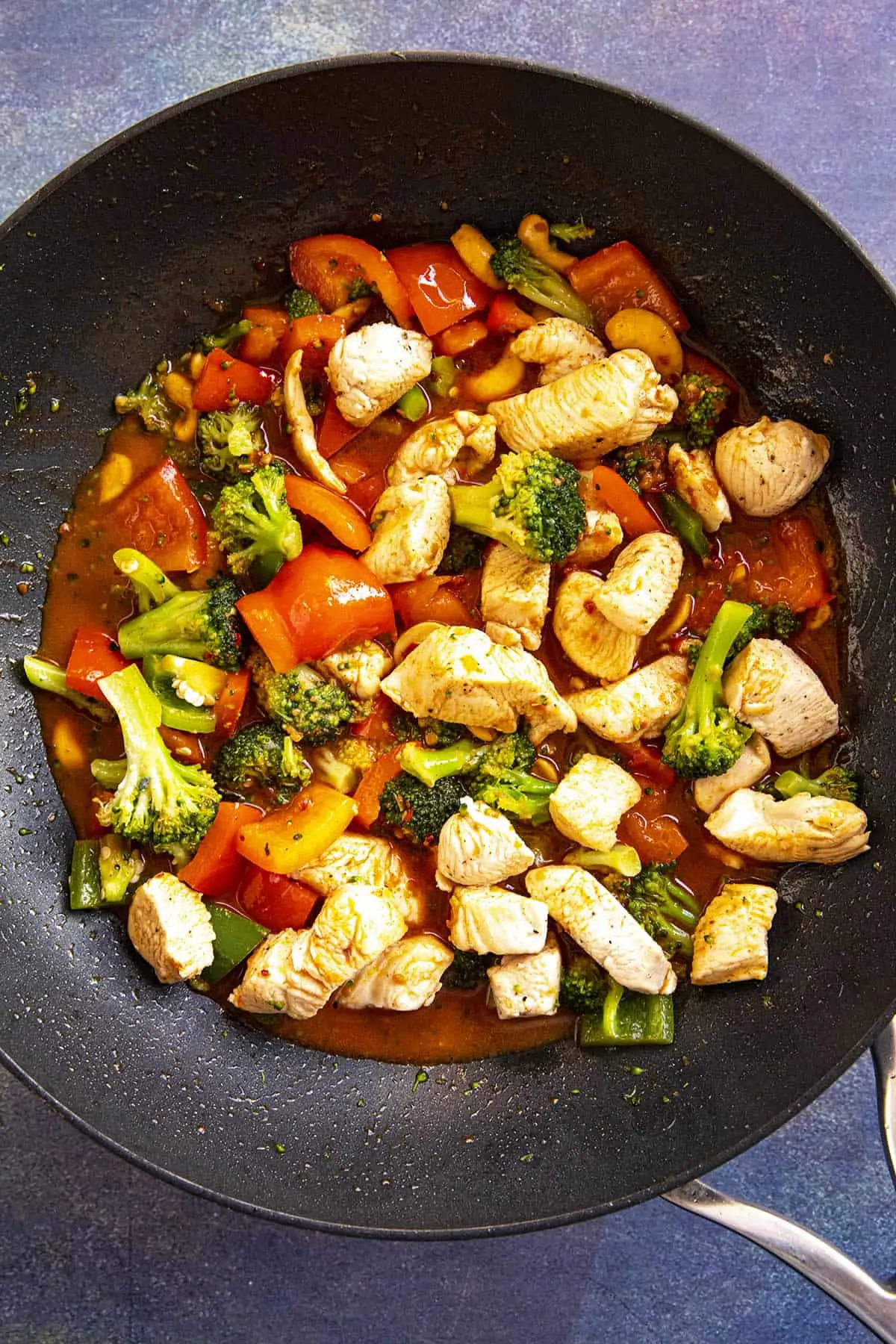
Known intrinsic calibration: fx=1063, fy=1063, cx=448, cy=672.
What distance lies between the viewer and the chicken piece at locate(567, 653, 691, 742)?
3.17 meters

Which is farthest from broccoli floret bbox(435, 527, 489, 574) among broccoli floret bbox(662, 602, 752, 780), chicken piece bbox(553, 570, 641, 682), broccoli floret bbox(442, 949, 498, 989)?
broccoli floret bbox(442, 949, 498, 989)

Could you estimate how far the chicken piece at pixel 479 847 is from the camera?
3080mm

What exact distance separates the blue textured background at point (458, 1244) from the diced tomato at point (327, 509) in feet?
4.37

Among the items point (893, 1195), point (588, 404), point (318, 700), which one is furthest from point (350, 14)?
point (893, 1195)

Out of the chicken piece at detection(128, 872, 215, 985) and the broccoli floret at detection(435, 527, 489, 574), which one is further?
the broccoli floret at detection(435, 527, 489, 574)

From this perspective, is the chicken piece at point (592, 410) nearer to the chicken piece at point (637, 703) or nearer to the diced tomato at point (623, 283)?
the diced tomato at point (623, 283)

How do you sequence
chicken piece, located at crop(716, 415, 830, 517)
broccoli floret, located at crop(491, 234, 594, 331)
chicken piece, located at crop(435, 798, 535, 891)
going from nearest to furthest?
chicken piece, located at crop(435, 798, 535, 891)
chicken piece, located at crop(716, 415, 830, 517)
broccoli floret, located at crop(491, 234, 594, 331)

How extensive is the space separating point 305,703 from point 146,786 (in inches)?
20.5

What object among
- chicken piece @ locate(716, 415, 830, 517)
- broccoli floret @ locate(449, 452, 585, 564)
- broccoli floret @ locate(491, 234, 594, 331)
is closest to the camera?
broccoli floret @ locate(449, 452, 585, 564)

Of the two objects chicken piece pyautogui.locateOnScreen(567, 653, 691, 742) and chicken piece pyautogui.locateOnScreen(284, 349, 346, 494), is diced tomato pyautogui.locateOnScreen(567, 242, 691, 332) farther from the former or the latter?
chicken piece pyautogui.locateOnScreen(567, 653, 691, 742)

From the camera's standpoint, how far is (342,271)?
10.9ft

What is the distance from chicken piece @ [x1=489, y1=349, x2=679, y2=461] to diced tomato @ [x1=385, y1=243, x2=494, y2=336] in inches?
12.7

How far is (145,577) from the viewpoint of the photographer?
3.12m

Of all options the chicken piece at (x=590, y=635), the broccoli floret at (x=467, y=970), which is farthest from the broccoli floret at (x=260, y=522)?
the broccoli floret at (x=467, y=970)
